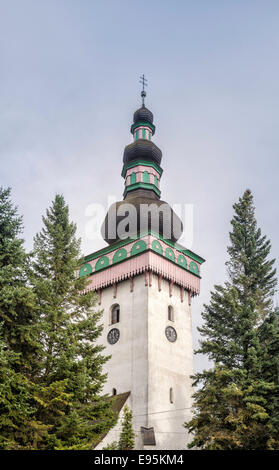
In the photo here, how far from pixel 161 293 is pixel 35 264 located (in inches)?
603

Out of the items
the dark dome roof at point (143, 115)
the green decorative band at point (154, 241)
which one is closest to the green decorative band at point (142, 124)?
the dark dome roof at point (143, 115)

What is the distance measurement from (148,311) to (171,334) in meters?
2.62

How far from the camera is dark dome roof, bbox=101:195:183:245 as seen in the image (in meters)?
36.5

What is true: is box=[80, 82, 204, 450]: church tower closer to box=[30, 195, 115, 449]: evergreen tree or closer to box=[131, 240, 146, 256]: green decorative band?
box=[131, 240, 146, 256]: green decorative band

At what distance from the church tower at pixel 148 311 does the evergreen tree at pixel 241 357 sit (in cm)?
687

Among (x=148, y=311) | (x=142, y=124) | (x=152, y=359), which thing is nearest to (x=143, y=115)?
(x=142, y=124)

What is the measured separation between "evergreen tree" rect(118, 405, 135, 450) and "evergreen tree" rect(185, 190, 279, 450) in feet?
16.7

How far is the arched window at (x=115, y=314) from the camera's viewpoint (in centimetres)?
3447

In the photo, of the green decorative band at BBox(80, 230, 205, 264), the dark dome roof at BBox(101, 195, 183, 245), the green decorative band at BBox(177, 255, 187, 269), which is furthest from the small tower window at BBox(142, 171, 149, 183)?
the green decorative band at BBox(177, 255, 187, 269)

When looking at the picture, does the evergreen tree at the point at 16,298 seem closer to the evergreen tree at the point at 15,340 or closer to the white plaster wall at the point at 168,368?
the evergreen tree at the point at 15,340

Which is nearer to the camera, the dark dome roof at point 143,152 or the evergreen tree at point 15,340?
the evergreen tree at point 15,340
